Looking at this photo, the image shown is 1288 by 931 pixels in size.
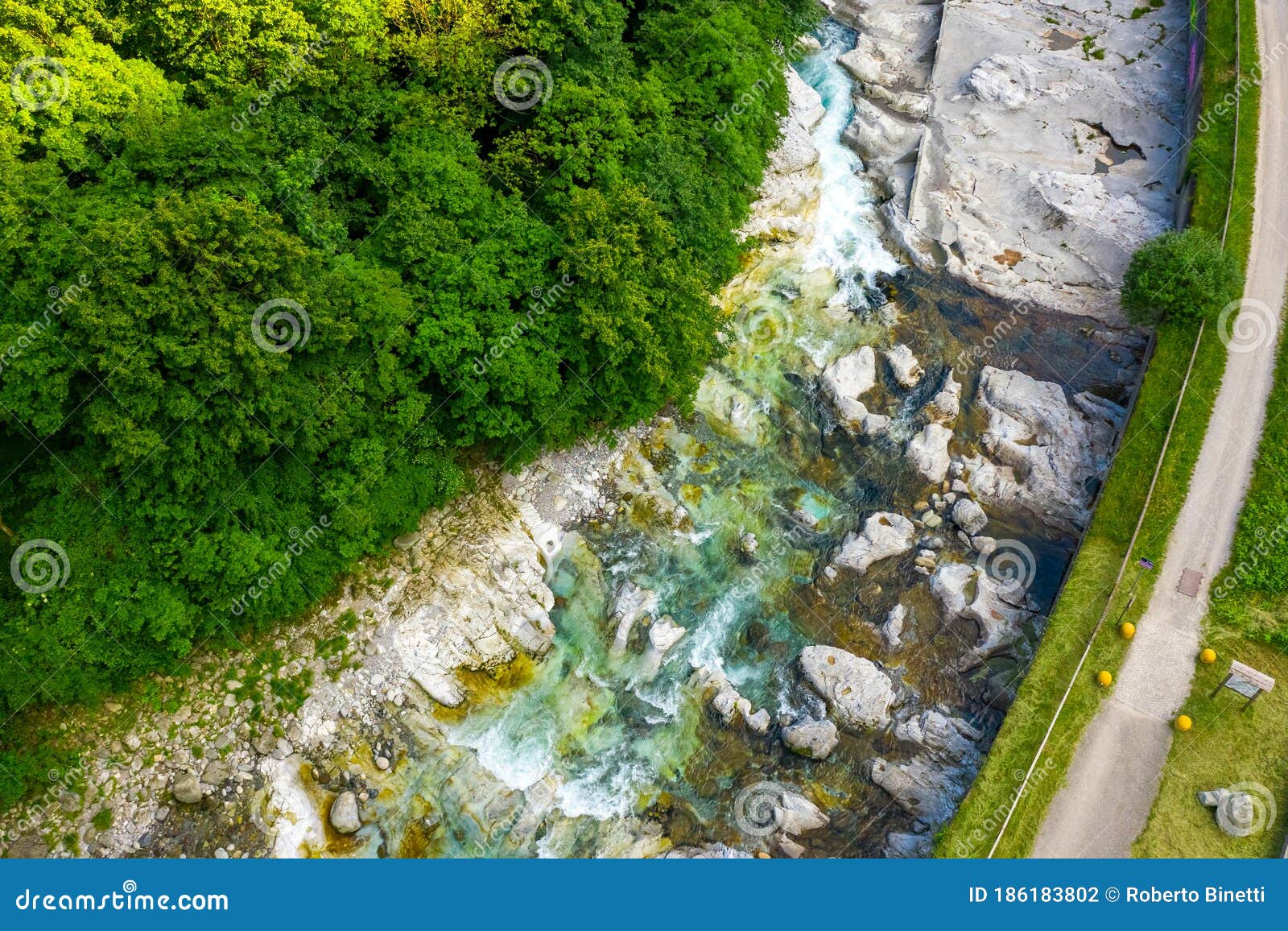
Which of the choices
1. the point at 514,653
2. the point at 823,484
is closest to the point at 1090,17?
the point at 823,484

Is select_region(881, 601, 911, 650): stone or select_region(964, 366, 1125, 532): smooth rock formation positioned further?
select_region(964, 366, 1125, 532): smooth rock formation

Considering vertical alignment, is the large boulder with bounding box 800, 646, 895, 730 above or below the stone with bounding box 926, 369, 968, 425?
below

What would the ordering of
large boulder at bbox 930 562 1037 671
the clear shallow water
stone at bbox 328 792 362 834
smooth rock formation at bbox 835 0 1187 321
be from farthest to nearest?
smooth rock formation at bbox 835 0 1187 321 < large boulder at bbox 930 562 1037 671 < the clear shallow water < stone at bbox 328 792 362 834

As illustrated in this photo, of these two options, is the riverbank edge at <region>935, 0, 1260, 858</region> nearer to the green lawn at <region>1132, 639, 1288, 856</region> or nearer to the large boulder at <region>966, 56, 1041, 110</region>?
the green lawn at <region>1132, 639, 1288, 856</region>

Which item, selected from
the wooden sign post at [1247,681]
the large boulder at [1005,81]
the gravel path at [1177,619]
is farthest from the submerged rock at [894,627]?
the large boulder at [1005,81]

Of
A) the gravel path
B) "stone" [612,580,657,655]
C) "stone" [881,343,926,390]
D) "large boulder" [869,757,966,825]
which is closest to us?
the gravel path

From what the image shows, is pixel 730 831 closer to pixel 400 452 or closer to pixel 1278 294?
pixel 400 452

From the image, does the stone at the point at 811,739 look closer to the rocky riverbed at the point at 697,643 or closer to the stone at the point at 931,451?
the rocky riverbed at the point at 697,643

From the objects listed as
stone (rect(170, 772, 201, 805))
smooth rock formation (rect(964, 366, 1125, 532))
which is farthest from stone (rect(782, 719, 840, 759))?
stone (rect(170, 772, 201, 805))
